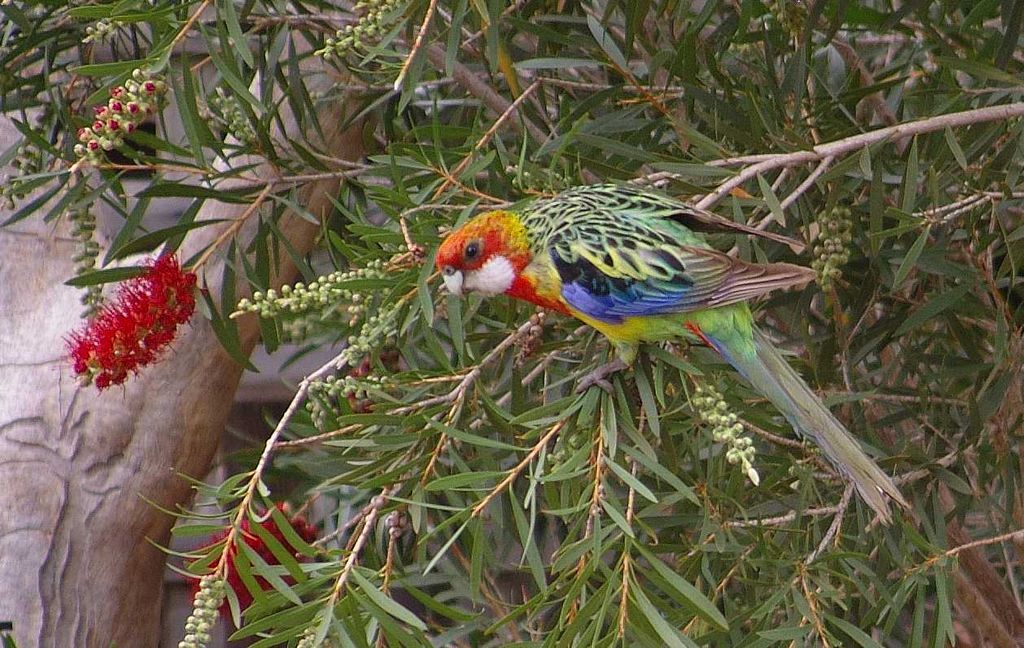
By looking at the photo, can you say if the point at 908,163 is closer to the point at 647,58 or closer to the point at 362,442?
the point at 647,58

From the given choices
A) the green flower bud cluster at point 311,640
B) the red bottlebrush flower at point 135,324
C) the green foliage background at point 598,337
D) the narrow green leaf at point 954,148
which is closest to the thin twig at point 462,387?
the green foliage background at point 598,337

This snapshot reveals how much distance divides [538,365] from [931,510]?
1.99 ft

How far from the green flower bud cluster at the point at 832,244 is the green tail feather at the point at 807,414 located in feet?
0.38

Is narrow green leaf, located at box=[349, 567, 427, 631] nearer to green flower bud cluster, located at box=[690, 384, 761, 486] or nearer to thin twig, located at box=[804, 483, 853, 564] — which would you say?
green flower bud cluster, located at box=[690, 384, 761, 486]

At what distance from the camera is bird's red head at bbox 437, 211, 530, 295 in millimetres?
1141

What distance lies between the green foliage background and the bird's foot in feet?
0.05

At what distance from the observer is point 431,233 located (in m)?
1.25

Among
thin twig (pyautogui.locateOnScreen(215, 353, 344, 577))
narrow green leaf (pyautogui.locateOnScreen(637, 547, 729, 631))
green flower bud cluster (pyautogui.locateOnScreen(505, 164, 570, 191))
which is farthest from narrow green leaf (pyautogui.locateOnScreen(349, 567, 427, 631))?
green flower bud cluster (pyautogui.locateOnScreen(505, 164, 570, 191))

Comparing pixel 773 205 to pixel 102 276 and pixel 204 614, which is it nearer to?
pixel 204 614

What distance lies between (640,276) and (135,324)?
61 cm

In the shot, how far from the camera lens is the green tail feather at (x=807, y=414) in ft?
3.51

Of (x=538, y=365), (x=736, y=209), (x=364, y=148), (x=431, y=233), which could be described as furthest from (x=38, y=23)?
(x=736, y=209)

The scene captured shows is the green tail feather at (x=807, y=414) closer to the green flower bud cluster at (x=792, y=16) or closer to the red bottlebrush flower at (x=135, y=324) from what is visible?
the green flower bud cluster at (x=792, y=16)

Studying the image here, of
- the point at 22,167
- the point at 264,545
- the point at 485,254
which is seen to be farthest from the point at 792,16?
the point at 22,167
